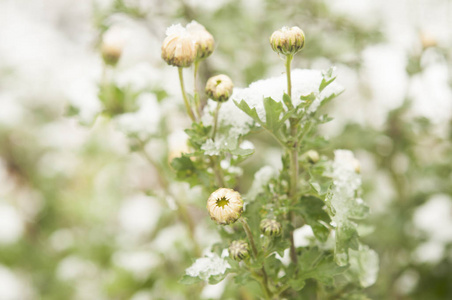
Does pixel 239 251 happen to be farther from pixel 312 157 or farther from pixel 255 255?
pixel 312 157

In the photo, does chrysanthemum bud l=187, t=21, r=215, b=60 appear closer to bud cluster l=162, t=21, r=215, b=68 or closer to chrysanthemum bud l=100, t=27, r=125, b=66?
bud cluster l=162, t=21, r=215, b=68

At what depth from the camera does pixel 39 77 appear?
2.41 m

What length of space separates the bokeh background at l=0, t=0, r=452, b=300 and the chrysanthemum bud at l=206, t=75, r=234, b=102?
0.20m

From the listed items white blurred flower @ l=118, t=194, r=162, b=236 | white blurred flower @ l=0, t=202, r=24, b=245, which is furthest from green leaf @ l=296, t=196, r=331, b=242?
white blurred flower @ l=0, t=202, r=24, b=245

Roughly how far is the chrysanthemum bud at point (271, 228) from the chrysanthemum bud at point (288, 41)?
0.22m

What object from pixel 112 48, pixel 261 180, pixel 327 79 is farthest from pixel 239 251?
pixel 112 48

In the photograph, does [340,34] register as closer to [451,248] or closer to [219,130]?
[451,248]

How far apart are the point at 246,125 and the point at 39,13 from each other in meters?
2.94

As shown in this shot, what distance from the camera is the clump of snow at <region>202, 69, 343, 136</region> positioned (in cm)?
60

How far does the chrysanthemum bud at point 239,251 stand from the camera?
0.58 m

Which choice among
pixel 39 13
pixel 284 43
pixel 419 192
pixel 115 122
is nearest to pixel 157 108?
pixel 115 122

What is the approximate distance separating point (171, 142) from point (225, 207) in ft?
1.61

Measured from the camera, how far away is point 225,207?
0.55m

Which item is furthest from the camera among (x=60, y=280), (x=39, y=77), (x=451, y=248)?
(x=39, y=77)
